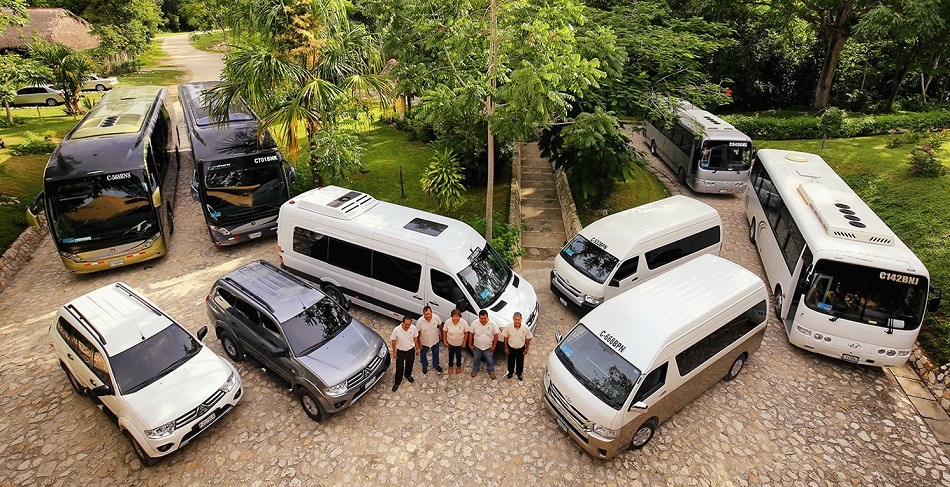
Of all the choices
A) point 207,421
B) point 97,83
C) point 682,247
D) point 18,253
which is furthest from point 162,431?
point 97,83

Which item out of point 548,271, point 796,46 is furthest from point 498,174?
point 796,46

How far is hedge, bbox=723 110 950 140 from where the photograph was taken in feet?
67.4

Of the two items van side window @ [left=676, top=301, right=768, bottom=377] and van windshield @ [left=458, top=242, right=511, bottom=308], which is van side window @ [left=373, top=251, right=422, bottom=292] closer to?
van windshield @ [left=458, top=242, right=511, bottom=308]

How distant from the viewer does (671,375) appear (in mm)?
7535

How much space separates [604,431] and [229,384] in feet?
20.1

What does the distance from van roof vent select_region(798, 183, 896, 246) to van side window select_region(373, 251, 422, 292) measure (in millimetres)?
8520

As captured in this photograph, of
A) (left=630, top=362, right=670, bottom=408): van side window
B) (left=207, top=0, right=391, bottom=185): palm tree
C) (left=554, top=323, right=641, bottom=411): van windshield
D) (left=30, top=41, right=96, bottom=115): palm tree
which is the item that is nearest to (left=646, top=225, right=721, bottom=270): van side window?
(left=554, top=323, right=641, bottom=411): van windshield

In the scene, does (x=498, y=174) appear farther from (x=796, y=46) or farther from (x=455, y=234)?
(x=796, y=46)

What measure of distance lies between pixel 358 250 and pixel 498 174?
851cm

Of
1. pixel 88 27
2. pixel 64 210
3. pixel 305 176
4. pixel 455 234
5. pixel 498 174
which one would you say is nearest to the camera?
pixel 455 234

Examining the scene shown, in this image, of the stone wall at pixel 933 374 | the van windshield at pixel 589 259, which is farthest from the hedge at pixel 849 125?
the van windshield at pixel 589 259

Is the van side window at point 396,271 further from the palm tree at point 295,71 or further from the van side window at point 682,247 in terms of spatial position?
the van side window at point 682,247

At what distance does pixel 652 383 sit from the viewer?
7309 millimetres

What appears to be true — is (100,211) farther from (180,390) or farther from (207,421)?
(207,421)
